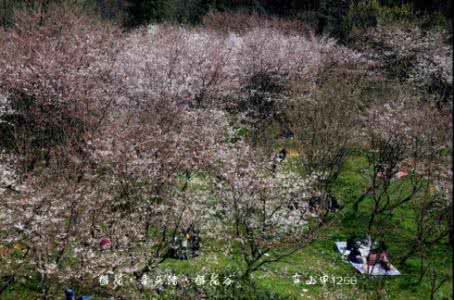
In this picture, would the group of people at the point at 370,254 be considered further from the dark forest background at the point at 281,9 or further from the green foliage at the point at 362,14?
the green foliage at the point at 362,14

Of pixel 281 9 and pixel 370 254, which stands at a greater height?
pixel 281 9

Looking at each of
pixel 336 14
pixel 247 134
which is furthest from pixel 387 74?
pixel 336 14

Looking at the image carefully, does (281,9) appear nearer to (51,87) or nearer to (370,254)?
(51,87)

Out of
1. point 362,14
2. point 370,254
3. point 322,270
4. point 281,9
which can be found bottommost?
point 322,270

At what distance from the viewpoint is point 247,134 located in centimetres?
2381

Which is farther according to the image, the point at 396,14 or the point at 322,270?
the point at 396,14

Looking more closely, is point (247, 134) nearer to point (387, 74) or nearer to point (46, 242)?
point (387, 74)

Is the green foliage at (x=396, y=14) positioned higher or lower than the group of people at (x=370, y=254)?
higher

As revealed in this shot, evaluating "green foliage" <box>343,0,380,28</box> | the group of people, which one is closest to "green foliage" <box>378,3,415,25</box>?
"green foliage" <box>343,0,380,28</box>

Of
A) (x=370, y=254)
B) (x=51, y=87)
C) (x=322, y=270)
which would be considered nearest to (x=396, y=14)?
(x=370, y=254)

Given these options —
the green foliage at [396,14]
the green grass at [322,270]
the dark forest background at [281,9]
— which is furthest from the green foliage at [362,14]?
the green grass at [322,270]

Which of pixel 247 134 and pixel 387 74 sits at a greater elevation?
pixel 387 74

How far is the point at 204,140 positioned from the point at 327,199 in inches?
213

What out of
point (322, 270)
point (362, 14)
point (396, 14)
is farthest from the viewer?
point (362, 14)
